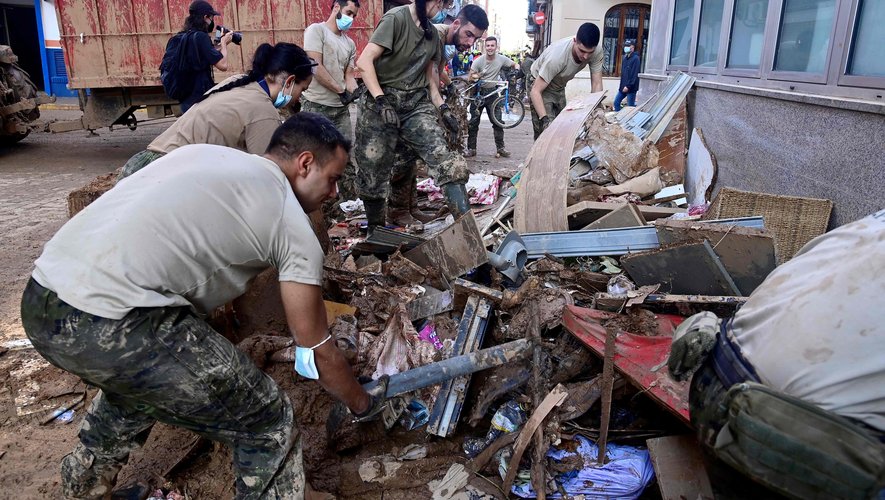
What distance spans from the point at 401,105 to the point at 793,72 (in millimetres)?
2937

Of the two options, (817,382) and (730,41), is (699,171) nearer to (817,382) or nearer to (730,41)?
(730,41)

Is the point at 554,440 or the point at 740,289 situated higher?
the point at 740,289

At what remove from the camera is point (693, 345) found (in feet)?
5.57

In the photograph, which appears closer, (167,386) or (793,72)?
(167,386)

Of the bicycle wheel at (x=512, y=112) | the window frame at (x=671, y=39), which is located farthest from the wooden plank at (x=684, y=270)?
the bicycle wheel at (x=512, y=112)

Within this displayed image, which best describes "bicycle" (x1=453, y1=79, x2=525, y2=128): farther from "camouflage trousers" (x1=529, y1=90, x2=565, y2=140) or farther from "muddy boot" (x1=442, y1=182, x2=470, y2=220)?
"muddy boot" (x1=442, y1=182, x2=470, y2=220)

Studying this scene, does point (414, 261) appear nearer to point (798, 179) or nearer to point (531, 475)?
point (531, 475)

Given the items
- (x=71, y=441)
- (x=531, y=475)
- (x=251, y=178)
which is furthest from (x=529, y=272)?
(x=71, y=441)

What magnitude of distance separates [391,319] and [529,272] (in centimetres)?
92

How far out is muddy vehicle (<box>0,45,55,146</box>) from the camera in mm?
8852

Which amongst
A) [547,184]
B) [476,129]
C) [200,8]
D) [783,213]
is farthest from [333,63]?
[476,129]

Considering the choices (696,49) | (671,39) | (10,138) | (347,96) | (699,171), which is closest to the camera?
(699,171)

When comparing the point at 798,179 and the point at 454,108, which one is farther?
the point at 454,108

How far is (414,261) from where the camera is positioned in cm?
363
